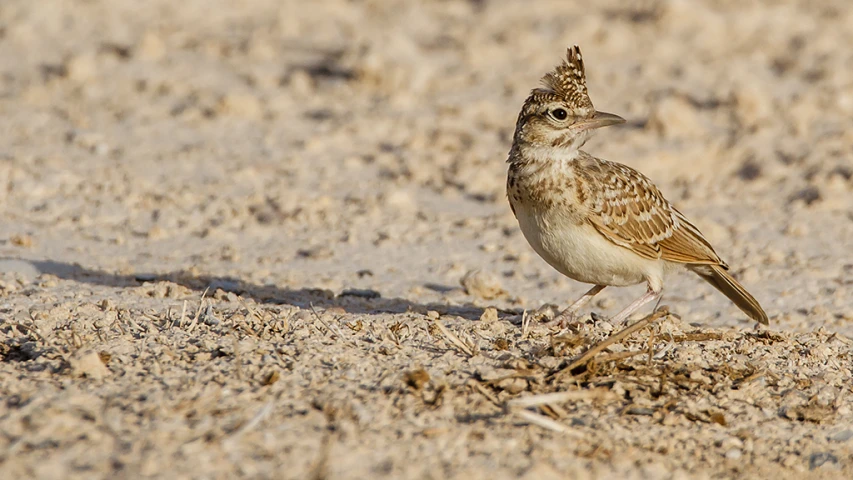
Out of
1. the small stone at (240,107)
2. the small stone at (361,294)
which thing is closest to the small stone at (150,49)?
the small stone at (240,107)

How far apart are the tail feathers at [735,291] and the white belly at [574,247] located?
719 millimetres

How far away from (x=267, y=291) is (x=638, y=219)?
2296mm

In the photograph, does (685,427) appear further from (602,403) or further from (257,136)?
(257,136)

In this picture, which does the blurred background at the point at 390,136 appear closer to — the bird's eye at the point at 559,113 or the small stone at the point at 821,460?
the bird's eye at the point at 559,113

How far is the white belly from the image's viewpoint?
5.68m

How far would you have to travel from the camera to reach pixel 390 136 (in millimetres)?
9922

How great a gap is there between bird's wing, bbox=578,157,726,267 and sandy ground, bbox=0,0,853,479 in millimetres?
460

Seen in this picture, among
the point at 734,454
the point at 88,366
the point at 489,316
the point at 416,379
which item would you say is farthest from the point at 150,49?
the point at 734,454

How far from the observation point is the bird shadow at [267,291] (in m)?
6.36

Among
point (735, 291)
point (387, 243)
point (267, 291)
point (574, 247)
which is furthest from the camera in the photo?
point (387, 243)

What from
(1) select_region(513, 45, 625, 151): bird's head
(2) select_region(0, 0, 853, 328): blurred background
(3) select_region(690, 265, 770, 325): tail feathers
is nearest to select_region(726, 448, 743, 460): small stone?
(3) select_region(690, 265, 770, 325): tail feathers

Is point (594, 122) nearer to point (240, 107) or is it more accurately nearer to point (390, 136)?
point (390, 136)

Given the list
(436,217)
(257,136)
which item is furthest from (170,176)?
(436,217)

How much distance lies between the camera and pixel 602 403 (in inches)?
181
